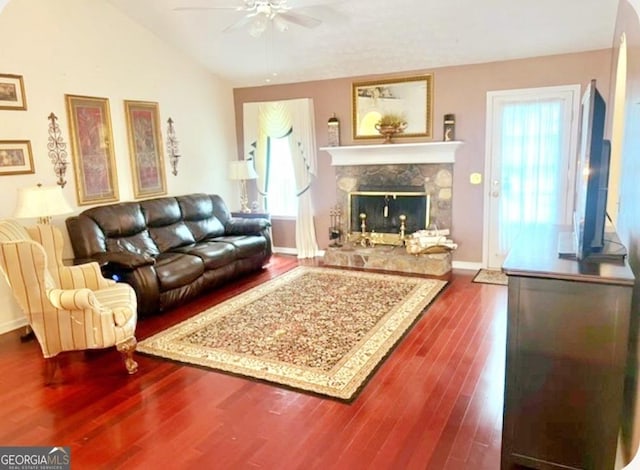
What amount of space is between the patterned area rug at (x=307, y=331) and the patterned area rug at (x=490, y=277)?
1.66 feet

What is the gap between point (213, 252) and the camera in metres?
4.95

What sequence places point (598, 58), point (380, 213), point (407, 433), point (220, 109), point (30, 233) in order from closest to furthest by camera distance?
point (407, 433) < point (30, 233) < point (598, 58) < point (380, 213) < point (220, 109)

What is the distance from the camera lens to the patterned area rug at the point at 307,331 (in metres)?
3.13

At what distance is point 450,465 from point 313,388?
99cm

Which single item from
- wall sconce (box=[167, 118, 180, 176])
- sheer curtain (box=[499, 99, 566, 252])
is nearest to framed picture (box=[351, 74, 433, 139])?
sheer curtain (box=[499, 99, 566, 252])

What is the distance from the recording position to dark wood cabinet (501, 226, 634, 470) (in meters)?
1.83

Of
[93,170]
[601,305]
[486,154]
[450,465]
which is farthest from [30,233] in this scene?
[486,154]

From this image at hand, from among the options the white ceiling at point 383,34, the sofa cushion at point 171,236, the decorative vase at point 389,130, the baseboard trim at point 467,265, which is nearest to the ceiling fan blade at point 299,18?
the white ceiling at point 383,34

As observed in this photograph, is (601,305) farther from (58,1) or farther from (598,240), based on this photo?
(58,1)

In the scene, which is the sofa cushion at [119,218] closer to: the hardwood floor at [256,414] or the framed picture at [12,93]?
the framed picture at [12,93]

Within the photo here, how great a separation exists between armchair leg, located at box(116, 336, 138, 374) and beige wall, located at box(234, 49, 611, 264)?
3.76 metres

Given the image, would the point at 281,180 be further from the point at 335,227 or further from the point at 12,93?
the point at 12,93

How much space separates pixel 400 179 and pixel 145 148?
10.6 ft

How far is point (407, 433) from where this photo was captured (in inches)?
95.6
